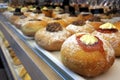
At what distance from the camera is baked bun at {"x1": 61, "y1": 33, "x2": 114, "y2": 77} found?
61 cm

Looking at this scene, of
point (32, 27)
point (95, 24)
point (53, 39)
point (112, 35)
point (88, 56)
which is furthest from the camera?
point (32, 27)

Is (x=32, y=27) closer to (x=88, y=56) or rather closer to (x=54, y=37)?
(x=54, y=37)

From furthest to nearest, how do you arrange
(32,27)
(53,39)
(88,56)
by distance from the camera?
(32,27), (53,39), (88,56)

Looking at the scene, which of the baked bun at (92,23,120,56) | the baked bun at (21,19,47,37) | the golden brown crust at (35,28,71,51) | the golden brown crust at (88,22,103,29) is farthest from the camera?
the baked bun at (21,19,47,37)

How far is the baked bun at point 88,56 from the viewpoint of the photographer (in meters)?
0.61

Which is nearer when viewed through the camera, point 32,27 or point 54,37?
point 54,37

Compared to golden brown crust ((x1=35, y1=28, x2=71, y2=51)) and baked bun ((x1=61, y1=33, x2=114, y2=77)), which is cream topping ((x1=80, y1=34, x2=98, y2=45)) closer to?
baked bun ((x1=61, y1=33, x2=114, y2=77))

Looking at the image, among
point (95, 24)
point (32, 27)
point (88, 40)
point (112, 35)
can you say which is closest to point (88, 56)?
point (88, 40)

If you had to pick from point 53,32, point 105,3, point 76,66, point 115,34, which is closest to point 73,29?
point 53,32

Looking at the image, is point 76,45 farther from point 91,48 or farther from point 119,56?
point 119,56

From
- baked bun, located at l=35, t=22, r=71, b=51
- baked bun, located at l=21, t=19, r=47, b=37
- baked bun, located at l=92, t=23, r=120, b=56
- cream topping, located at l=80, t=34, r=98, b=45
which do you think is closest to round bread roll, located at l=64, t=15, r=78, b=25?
baked bun, located at l=21, t=19, r=47, b=37

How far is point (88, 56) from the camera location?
61 centimetres

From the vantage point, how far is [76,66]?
0.64 metres

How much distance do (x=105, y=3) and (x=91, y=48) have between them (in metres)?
1.82
